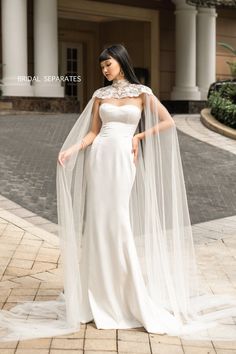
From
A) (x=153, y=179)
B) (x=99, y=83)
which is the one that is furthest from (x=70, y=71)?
(x=153, y=179)

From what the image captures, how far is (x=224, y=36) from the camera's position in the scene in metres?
21.9

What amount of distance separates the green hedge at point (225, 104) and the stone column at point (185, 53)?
2.57 metres

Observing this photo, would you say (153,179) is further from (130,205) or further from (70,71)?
(70,71)

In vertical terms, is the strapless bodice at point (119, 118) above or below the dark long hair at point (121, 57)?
below

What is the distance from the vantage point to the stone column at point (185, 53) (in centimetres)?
1952

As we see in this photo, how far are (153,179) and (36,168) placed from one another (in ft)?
18.3

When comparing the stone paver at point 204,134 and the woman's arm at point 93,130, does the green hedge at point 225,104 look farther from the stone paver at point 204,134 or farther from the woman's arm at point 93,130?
the woman's arm at point 93,130

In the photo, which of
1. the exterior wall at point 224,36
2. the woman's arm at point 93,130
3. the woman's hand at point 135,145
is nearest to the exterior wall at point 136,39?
the exterior wall at point 224,36

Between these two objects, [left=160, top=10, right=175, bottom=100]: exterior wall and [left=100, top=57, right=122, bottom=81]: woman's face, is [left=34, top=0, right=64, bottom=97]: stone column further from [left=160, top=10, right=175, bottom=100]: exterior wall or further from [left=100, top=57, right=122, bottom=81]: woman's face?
[left=100, top=57, right=122, bottom=81]: woman's face

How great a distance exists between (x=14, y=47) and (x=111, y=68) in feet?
40.1

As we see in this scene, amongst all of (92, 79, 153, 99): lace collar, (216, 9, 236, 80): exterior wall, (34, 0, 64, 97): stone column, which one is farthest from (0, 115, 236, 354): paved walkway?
(216, 9, 236, 80): exterior wall

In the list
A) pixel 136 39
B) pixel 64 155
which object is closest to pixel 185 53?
pixel 136 39

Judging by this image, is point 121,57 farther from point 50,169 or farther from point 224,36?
point 224,36

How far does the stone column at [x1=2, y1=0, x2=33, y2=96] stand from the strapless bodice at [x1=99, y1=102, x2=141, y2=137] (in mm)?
11958
